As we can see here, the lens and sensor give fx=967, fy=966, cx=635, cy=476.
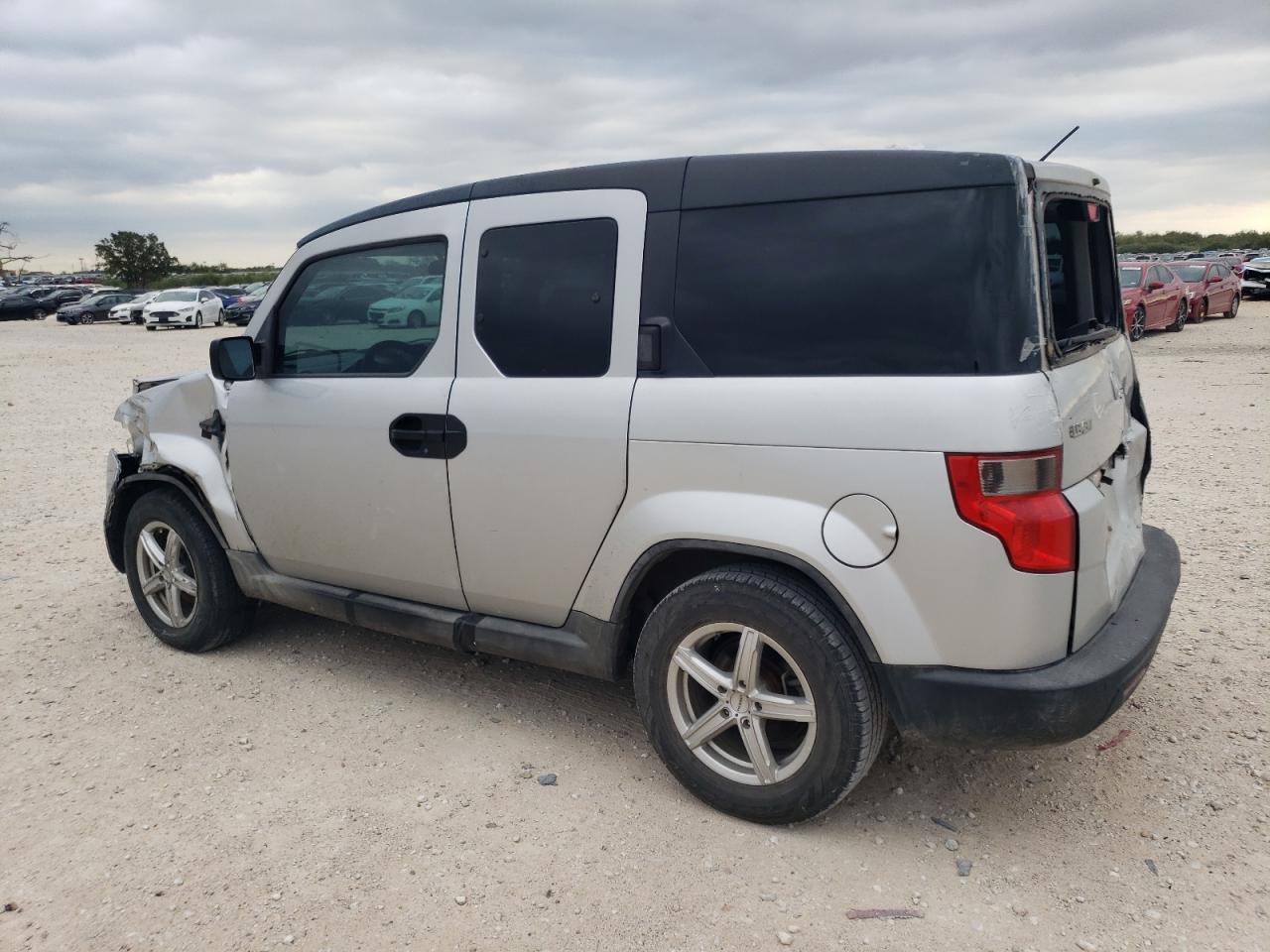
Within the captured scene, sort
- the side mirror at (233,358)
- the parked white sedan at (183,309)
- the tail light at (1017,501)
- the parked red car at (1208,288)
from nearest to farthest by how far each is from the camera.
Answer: the tail light at (1017,501)
the side mirror at (233,358)
the parked red car at (1208,288)
the parked white sedan at (183,309)

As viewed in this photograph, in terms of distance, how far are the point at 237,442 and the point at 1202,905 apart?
3.81 m

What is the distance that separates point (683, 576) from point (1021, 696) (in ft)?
3.69

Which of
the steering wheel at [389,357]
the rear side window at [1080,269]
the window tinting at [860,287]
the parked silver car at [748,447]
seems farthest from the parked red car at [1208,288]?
the steering wheel at [389,357]

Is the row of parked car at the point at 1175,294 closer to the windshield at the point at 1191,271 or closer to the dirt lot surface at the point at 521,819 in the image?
Result: the windshield at the point at 1191,271

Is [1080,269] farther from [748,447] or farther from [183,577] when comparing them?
[183,577]

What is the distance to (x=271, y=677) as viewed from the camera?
Answer: 429cm

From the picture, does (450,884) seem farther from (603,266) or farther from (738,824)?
(603,266)

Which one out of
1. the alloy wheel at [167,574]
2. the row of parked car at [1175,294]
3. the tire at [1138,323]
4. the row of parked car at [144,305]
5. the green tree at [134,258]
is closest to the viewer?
the alloy wheel at [167,574]

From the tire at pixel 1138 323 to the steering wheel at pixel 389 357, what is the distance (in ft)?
58.8

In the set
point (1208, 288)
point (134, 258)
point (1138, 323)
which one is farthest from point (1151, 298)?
point (134, 258)

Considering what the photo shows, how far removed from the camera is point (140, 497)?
4645 millimetres

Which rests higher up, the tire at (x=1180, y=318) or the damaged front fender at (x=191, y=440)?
the tire at (x=1180, y=318)

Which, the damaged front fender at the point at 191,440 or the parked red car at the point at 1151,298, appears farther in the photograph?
the parked red car at the point at 1151,298

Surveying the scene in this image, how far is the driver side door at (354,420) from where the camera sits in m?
3.54
